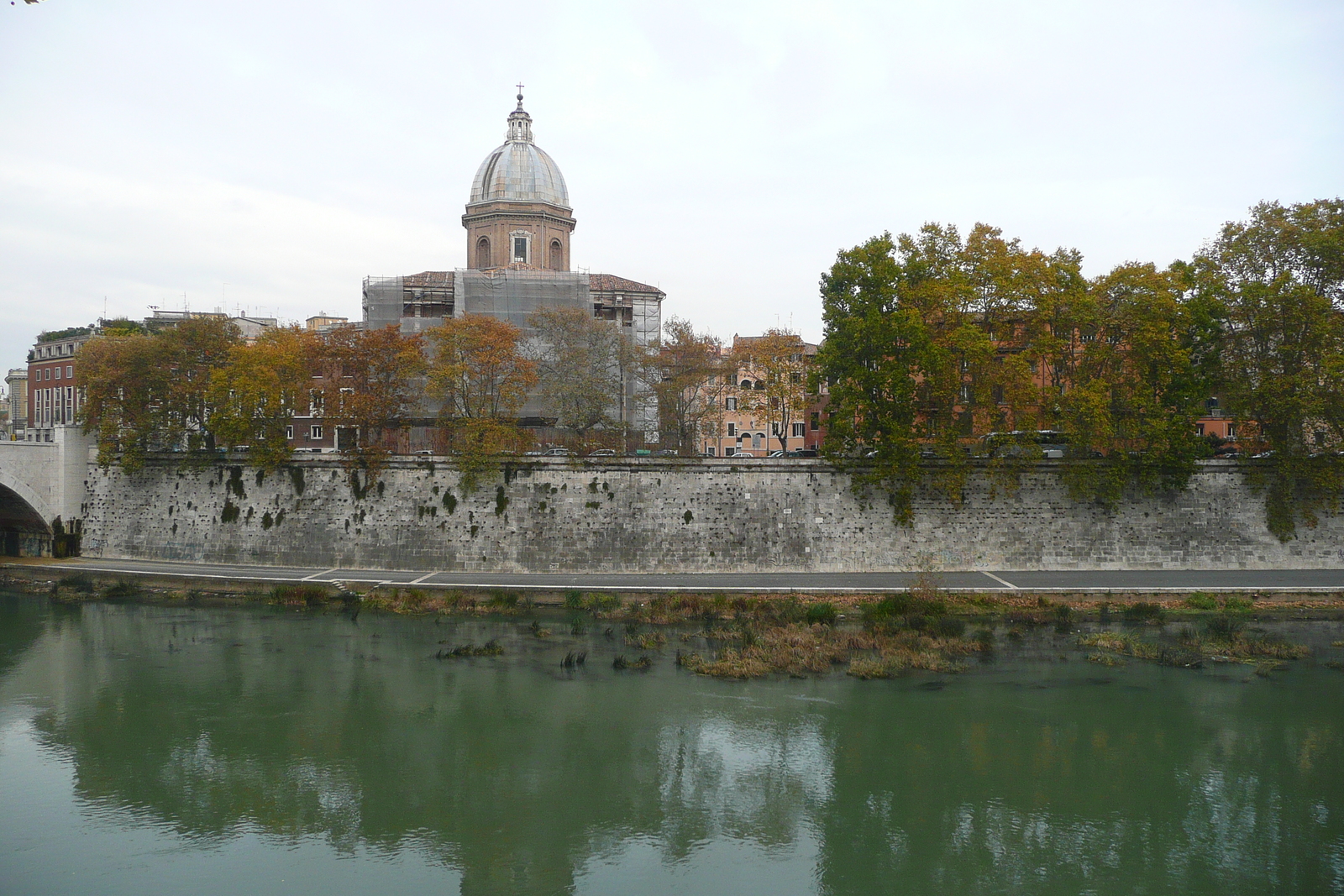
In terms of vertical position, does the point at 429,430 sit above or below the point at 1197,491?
above

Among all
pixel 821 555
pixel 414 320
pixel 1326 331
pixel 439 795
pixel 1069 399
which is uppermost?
pixel 414 320

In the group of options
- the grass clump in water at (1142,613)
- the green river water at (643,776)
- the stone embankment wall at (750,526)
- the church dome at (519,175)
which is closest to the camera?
the green river water at (643,776)

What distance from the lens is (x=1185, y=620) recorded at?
95.1ft

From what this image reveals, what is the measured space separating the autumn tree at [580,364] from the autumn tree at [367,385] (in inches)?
211

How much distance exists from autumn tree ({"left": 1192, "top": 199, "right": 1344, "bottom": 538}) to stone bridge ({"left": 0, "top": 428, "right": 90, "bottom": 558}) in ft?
144

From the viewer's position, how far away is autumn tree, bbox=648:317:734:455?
1630 inches

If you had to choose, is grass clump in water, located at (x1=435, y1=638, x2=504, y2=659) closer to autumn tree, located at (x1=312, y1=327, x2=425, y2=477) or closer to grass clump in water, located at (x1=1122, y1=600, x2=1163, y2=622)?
autumn tree, located at (x1=312, y1=327, x2=425, y2=477)

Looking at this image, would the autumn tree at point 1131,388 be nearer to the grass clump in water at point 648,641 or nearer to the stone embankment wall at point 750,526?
the stone embankment wall at point 750,526

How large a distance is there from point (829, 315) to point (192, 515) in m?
25.9

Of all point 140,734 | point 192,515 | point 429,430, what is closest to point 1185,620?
point 140,734

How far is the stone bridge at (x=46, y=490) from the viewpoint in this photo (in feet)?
125

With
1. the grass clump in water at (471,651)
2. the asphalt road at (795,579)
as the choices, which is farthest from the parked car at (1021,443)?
the grass clump in water at (471,651)

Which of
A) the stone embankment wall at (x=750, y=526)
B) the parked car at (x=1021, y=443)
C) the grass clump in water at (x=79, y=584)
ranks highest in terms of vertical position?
the parked car at (x=1021, y=443)

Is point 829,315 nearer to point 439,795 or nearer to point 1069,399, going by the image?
point 1069,399
